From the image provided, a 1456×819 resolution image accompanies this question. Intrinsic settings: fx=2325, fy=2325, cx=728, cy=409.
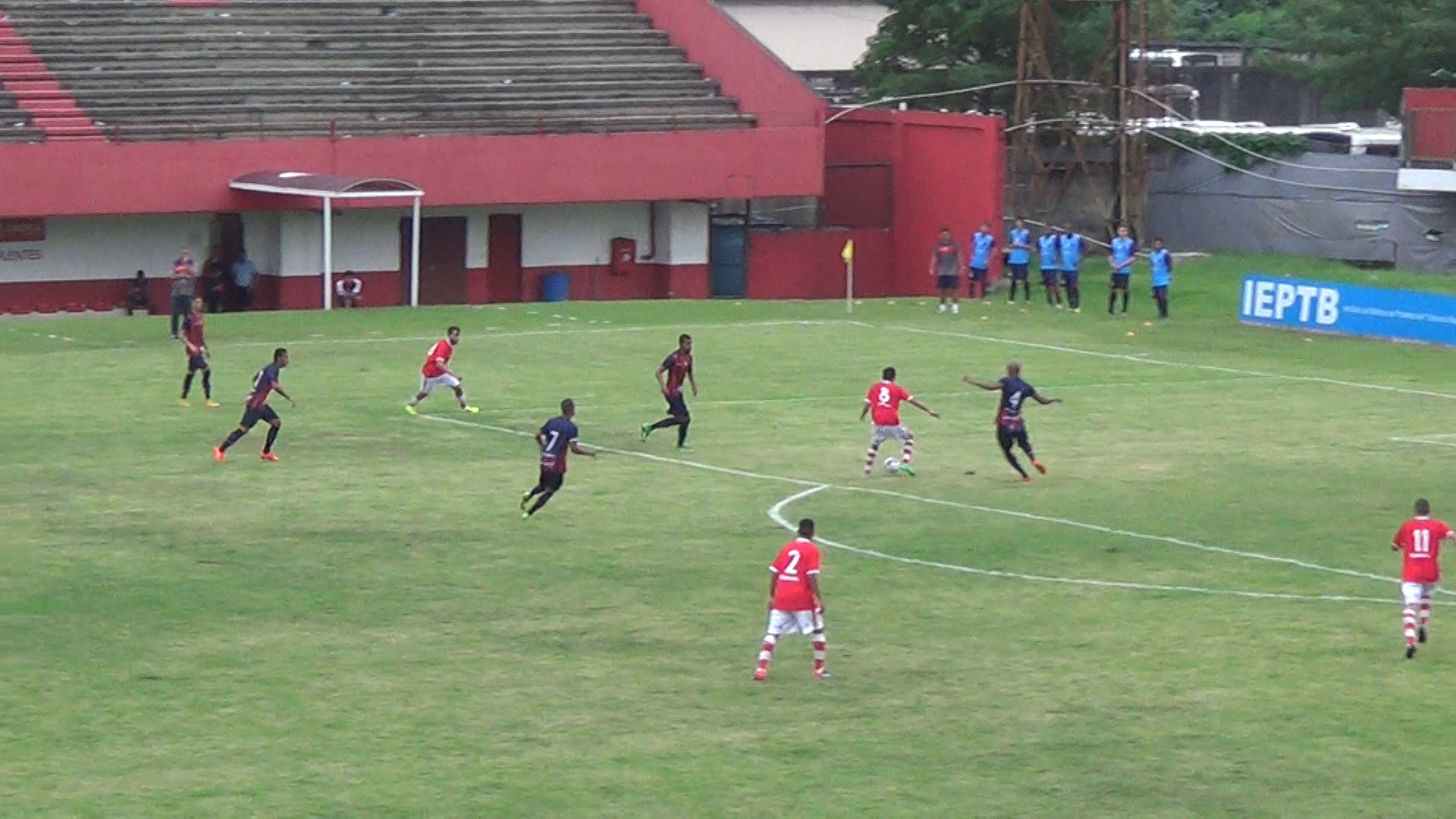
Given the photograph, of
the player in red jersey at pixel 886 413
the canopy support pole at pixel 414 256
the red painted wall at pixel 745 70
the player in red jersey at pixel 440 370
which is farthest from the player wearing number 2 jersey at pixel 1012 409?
the red painted wall at pixel 745 70

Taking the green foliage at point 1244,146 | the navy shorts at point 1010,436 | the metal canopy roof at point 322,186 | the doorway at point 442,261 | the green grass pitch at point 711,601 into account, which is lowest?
the green grass pitch at point 711,601

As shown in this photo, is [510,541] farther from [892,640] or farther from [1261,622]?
[1261,622]

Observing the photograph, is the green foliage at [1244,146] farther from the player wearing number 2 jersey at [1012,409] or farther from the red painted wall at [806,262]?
the player wearing number 2 jersey at [1012,409]

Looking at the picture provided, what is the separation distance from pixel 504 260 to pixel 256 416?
27.8 metres

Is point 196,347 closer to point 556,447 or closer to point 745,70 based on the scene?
point 556,447

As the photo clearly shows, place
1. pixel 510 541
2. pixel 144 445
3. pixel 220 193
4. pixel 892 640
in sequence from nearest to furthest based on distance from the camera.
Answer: pixel 892 640, pixel 510 541, pixel 144 445, pixel 220 193

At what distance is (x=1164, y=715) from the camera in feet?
64.5

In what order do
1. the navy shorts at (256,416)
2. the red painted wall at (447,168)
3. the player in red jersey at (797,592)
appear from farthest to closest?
the red painted wall at (447,168)
the navy shorts at (256,416)
the player in red jersey at (797,592)

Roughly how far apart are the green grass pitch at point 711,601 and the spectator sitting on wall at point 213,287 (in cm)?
1142

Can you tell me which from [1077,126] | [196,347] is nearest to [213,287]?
[196,347]

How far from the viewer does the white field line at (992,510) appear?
26.2 m

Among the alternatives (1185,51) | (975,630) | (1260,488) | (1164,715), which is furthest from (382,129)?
(1185,51)

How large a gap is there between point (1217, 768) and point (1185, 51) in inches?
3130

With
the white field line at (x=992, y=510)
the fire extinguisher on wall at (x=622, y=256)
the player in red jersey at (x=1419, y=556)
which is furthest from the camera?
the fire extinguisher on wall at (x=622, y=256)
